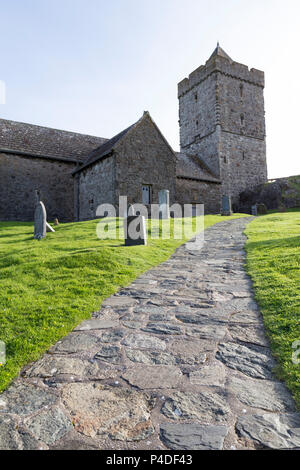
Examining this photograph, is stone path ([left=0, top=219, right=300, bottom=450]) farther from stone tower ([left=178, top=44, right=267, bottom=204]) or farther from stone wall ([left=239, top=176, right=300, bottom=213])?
stone tower ([left=178, top=44, right=267, bottom=204])

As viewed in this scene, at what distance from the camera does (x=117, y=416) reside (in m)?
2.25

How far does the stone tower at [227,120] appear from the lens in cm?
2966

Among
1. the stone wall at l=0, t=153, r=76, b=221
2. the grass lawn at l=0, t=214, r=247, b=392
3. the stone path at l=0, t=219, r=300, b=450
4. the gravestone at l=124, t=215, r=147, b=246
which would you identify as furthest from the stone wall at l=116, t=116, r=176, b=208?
the stone path at l=0, t=219, r=300, b=450

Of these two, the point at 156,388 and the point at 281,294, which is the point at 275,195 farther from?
the point at 156,388

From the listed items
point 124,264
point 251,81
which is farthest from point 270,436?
point 251,81

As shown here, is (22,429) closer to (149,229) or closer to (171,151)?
(149,229)

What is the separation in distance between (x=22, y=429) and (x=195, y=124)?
34.1 meters

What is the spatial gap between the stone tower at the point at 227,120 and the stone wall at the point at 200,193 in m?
2.48

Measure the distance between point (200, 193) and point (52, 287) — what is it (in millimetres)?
22162

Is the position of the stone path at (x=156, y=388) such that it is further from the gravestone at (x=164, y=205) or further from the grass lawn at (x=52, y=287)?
the gravestone at (x=164, y=205)

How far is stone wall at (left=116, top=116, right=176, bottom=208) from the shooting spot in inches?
754

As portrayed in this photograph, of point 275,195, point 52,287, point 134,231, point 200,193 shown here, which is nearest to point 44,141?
point 200,193

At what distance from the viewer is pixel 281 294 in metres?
4.53

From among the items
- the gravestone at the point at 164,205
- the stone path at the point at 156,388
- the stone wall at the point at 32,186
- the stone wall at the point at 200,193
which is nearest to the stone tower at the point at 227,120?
the stone wall at the point at 200,193
